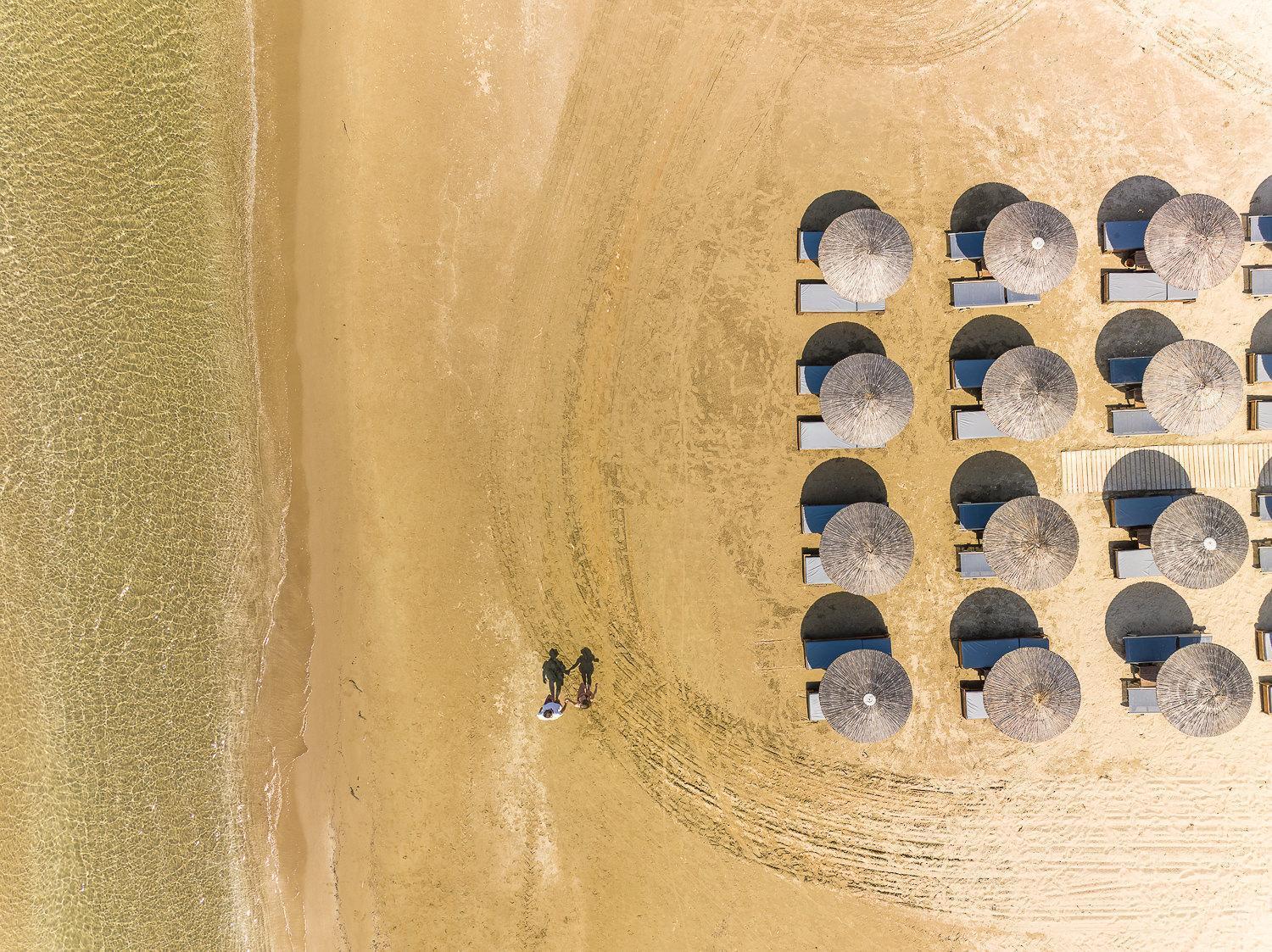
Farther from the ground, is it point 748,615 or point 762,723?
point 748,615

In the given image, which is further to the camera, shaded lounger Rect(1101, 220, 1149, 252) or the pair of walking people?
the pair of walking people

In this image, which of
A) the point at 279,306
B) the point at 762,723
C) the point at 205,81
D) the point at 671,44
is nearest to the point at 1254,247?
the point at 671,44

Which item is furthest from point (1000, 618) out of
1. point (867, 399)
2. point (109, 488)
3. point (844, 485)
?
point (109, 488)

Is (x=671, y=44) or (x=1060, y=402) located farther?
(x=671, y=44)

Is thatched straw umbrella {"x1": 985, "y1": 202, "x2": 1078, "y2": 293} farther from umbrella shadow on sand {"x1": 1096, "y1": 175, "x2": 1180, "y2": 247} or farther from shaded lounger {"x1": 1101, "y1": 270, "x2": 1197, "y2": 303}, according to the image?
umbrella shadow on sand {"x1": 1096, "y1": 175, "x2": 1180, "y2": 247}

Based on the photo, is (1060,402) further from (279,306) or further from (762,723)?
(279,306)

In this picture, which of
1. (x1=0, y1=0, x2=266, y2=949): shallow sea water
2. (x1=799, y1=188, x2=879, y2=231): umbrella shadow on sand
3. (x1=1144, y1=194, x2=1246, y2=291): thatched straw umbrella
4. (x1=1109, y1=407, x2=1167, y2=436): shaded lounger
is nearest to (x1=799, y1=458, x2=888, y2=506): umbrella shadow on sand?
(x1=1109, y1=407, x2=1167, y2=436): shaded lounger

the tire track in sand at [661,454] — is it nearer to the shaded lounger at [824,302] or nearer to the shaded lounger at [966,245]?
the shaded lounger at [824,302]
